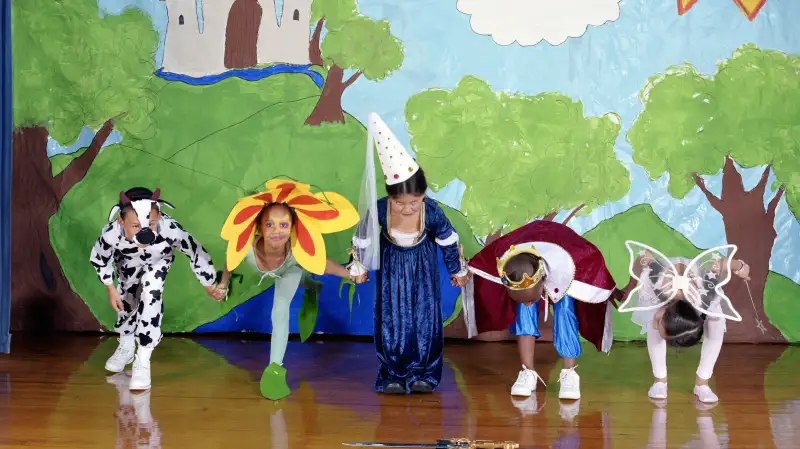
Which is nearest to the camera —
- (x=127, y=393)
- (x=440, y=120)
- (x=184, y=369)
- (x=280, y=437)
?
(x=280, y=437)

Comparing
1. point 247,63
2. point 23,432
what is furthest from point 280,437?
point 247,63

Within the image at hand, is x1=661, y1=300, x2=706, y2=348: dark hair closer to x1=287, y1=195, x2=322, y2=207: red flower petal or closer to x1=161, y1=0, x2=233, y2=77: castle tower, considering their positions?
x1=287, y1=195, x2=322, y2=207: red flower petal

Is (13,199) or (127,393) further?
(13,199)

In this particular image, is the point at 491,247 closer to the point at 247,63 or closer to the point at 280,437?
the point at 280,437

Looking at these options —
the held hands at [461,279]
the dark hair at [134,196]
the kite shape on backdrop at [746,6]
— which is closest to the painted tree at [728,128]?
the kite shape on backdrop at [746,6]

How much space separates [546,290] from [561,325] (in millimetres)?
178

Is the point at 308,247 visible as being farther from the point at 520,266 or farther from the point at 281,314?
the point at 520,266

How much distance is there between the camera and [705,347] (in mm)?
3596

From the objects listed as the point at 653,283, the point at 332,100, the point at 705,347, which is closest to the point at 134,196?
the point at 332,100

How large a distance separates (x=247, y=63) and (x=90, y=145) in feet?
3.39

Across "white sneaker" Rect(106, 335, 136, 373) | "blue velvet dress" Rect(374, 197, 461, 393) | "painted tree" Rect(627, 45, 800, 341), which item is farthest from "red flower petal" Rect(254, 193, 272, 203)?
"painted tree" Rect(627, 45, 800, 341)

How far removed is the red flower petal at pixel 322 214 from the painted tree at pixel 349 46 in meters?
1.32

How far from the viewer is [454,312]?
16.2 feet

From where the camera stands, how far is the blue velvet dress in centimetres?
373
